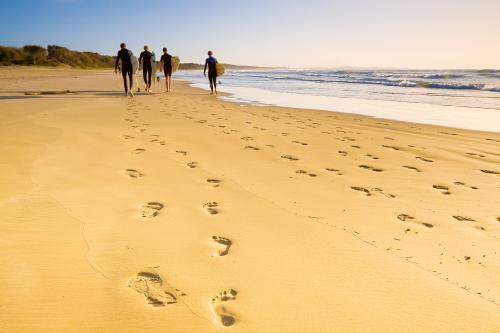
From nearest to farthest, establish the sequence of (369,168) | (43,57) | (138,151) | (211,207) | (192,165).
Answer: (211,207)
(192,165)
(369,168)
(138,151)
(43,57)

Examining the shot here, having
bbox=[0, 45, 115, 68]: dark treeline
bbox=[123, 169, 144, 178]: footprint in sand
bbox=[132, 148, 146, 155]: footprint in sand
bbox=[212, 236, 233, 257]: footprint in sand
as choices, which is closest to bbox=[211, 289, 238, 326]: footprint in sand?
bbox=[212, 236, 233, 257]: footprint in sand

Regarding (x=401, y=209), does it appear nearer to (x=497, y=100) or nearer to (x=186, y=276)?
(x=186, y=276)

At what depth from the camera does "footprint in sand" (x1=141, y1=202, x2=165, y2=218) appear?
288 centimetres

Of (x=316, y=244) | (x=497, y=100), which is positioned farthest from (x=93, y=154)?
(x=497, y=100)

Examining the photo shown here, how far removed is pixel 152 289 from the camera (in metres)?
1.94

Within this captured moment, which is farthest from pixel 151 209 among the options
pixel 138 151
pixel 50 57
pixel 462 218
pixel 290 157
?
pixel 50 57

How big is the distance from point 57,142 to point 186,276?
3.83m

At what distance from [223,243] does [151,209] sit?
81 centimetres

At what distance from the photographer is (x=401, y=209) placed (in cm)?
324

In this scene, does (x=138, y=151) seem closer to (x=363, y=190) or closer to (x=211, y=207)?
(x=211, y=207)

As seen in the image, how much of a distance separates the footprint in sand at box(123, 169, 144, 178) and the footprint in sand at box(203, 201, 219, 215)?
105cm

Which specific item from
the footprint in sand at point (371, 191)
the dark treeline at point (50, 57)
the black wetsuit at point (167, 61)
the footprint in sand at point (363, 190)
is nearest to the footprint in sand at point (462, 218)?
the footprint in sand at point (371, 191)

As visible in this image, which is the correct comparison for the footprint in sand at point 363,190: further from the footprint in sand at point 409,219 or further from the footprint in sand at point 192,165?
the footprint in sand at point 192,165

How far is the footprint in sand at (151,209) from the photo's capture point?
2.88m
